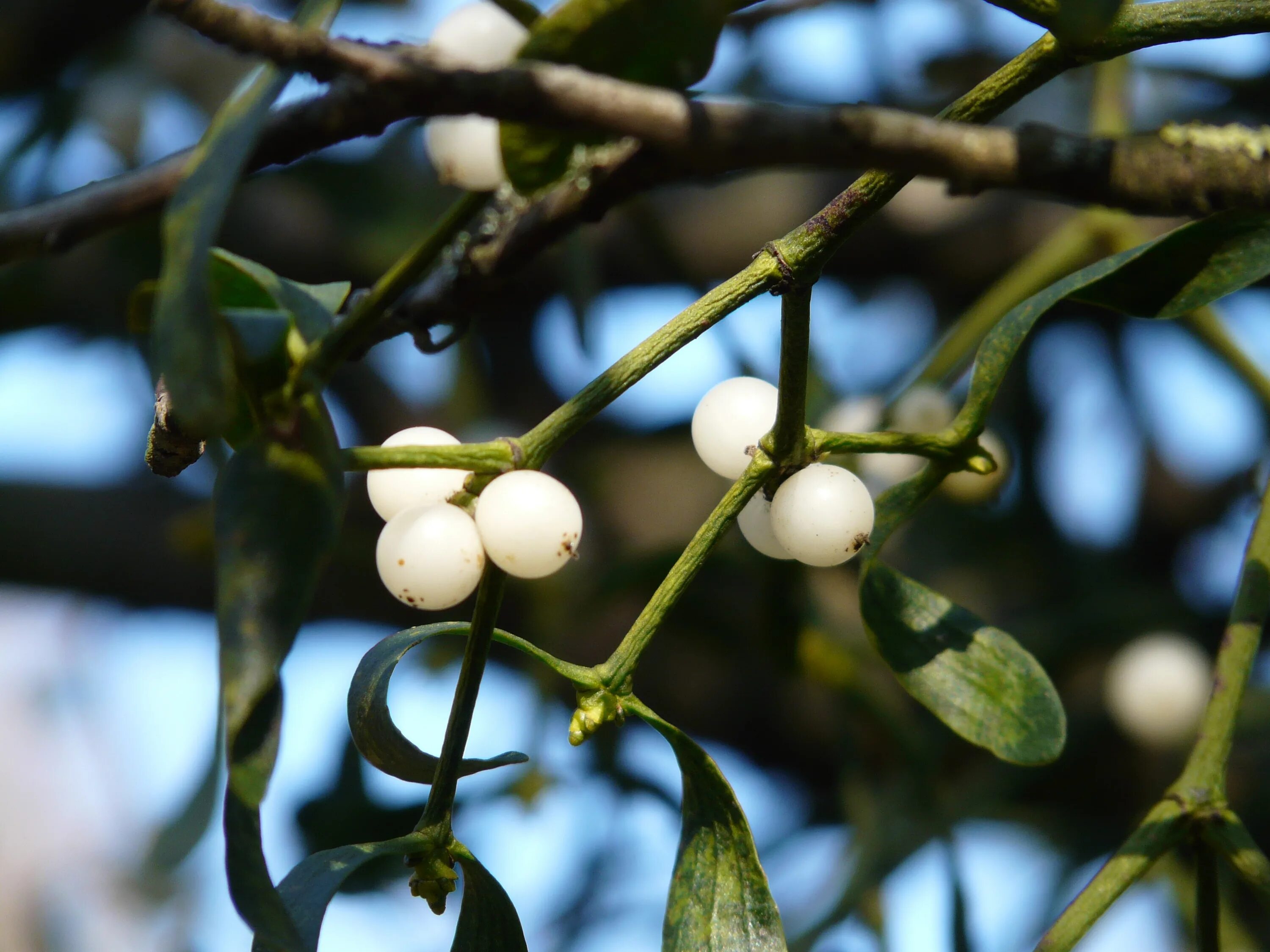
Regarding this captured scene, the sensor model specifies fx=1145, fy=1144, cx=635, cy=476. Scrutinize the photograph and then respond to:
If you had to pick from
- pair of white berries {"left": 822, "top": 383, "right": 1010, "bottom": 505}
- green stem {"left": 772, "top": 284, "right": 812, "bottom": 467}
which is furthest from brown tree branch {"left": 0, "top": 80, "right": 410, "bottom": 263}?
pair of white berries {"left": 822, "top": 383, "right": 1010, "bottom": 505}

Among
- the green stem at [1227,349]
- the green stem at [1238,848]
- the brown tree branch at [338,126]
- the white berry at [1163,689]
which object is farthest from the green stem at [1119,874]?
the white berry at [1163,689]

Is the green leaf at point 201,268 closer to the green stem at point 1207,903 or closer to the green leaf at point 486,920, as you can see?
the green leaf at point 486,920

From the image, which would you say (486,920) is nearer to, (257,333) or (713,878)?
(713,878)

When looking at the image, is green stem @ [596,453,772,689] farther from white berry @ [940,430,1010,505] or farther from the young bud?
white berry @ [940,430,1010,505]

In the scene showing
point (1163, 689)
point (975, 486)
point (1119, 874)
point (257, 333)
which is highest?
point (257, 333)

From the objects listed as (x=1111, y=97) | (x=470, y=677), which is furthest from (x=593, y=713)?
(x=1111, y=97)

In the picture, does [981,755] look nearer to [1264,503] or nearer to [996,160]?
[1264,503]
